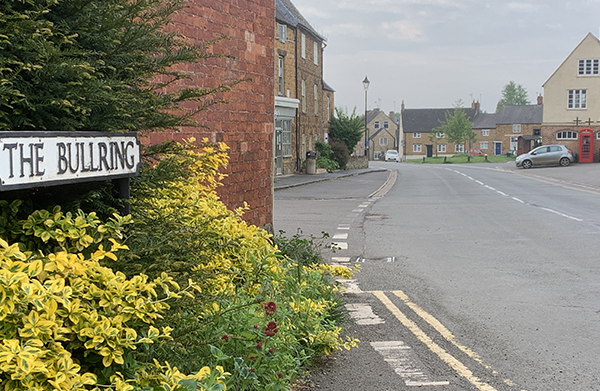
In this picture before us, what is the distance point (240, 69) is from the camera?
8.54 metres

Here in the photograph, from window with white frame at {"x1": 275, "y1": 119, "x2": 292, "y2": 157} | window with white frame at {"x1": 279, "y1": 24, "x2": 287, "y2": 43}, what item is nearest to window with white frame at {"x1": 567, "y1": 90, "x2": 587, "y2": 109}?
window with white frame at {"x1": 275, "y1": 119, "x2": 292, "y2": 157}

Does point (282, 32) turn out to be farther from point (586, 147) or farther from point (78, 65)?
point (78, 65)

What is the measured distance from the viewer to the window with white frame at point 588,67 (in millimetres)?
59531

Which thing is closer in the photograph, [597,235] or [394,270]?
[394,270]

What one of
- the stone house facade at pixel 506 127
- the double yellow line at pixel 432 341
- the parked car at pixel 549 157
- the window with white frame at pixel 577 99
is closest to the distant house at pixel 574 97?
the window with white frame at pixel 577 99

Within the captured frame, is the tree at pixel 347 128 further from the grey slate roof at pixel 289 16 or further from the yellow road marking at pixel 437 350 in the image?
the yellow road marking at pixel 437 350

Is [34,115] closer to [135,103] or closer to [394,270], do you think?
[135,103]

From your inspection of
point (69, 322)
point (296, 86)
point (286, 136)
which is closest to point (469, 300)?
point (69, 322)

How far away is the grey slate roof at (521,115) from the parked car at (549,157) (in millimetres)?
53738

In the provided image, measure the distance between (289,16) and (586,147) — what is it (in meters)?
30.2

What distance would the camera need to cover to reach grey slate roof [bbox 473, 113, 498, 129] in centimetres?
10900

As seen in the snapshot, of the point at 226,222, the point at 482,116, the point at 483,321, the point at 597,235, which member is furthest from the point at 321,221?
the point at 482,116

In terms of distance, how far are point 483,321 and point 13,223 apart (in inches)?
195

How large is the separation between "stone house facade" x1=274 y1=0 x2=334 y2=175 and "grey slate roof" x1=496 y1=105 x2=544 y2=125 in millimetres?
64233
